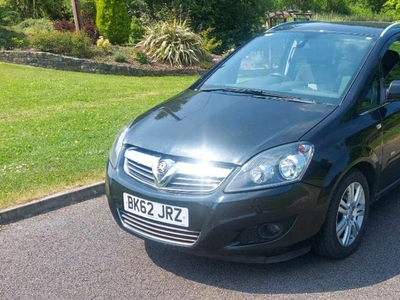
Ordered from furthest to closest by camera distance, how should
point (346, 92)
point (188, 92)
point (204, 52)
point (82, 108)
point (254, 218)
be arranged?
point (204, 52) < point (82, 108) < point (188, 92) < point (346, 92) < point (254, 218)

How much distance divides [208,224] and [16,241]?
1.84 metres

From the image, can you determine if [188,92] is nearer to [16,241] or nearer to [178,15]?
[16,241]

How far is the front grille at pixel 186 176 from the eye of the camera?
11.5 feet

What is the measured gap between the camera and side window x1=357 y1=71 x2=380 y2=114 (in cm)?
420

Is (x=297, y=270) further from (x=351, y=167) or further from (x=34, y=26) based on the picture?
(x=34, y=26)

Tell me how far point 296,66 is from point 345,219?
1.53m

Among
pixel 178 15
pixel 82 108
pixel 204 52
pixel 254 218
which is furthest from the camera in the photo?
pixel 178 15

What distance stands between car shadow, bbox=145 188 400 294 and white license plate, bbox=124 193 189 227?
1.51ft

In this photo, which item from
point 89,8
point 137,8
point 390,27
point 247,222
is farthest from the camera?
point 89,8

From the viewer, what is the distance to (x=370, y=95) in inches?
171

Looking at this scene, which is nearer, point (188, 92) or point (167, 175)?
point (167, 175)

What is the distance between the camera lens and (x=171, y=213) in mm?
3580

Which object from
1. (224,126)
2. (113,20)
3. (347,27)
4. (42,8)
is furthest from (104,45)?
(224,126)

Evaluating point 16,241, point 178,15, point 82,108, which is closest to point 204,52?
point 178,15
